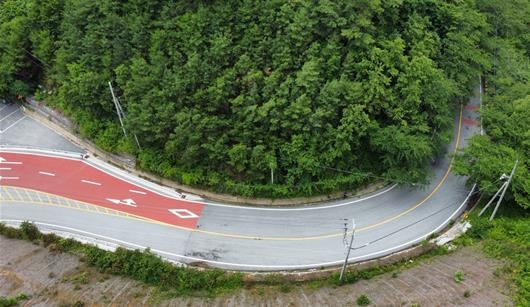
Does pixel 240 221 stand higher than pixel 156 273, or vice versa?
pixel 240 221

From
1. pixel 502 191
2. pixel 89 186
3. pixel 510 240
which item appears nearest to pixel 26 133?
pixel 89 186

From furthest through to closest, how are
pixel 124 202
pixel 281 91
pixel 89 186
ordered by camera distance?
pixel 89 186
pixel 124 202
pixel 281 91

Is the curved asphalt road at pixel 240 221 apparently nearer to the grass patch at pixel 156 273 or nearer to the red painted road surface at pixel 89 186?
the red painted road surface at pixel 89 186

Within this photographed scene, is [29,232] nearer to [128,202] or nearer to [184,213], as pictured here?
[128,202]

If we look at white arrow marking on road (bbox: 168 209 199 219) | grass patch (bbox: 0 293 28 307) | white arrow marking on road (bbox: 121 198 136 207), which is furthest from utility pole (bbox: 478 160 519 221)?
grass patch (bbox: 0 293 28 307)

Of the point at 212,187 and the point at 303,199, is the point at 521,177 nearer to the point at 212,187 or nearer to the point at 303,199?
the point at 303,199
